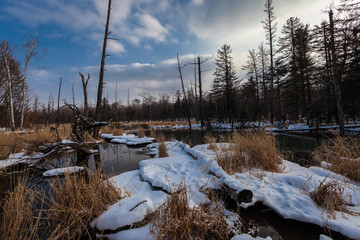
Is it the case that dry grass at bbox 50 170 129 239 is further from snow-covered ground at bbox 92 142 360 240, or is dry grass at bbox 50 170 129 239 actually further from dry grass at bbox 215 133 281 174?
dry grass at bbox 215 133 281 174

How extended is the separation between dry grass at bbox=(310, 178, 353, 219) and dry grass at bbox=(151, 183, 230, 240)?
4.91 feet

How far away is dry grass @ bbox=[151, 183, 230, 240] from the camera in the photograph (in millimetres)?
1421

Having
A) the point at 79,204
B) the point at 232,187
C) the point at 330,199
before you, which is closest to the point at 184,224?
the point at 232,187

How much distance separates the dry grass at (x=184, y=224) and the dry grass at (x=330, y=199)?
1.50 m

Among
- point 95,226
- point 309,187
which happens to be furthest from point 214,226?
point 309,187

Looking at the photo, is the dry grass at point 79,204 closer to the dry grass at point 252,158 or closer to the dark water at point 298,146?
the dry grass at point 252,158

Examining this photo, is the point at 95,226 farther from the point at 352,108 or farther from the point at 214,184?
the point at 352,108

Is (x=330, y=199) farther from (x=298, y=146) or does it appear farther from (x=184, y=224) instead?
(x=298, y=146)

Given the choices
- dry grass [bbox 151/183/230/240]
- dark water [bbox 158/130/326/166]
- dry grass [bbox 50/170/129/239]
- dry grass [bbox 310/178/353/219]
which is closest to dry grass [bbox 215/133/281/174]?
dark water [bbox 158/130/326/166]

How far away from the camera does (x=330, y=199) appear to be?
1.98m

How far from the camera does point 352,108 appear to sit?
15250 millimetres

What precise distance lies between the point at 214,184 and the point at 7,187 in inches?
178

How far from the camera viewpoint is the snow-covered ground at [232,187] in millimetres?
1678

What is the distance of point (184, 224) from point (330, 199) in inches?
84.6
